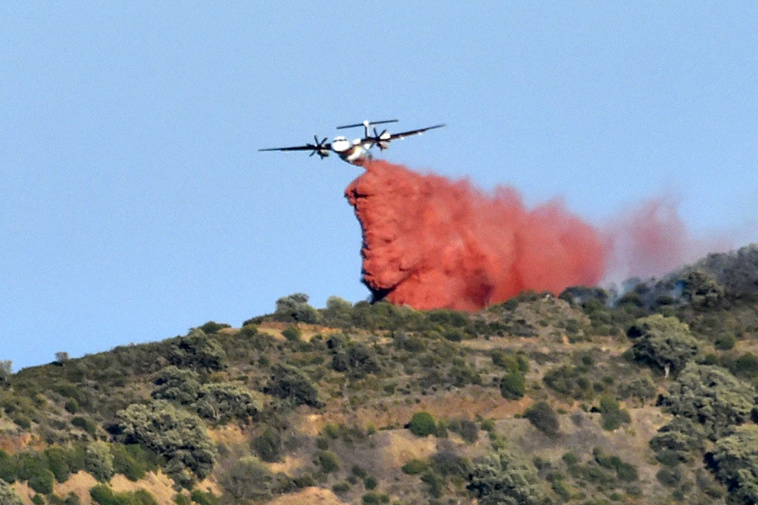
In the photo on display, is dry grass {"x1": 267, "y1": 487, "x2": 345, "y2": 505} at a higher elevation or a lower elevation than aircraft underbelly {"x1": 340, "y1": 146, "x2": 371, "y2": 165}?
lower

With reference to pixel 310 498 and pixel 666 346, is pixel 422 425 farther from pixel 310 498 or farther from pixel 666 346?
pixel 666 346

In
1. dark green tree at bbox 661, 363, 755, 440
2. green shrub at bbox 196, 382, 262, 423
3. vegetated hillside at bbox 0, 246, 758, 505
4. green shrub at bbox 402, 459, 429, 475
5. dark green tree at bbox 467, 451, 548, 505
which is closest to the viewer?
vegetated hillside at bbox 0, 246, 758, 505

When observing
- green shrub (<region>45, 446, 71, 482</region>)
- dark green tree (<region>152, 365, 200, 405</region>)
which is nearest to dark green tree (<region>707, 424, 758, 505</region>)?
dark green tree (<region>152, 365, 200, 405</region>)

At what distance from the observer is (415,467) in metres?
118

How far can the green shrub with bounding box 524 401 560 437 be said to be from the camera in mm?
125125

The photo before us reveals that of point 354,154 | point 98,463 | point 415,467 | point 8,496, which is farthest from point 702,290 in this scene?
point 8,496

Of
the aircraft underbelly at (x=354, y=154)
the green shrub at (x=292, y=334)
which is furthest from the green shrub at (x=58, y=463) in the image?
the green shrub at (x=292, y=334)

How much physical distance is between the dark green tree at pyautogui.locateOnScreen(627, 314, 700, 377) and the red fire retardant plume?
50.6ft

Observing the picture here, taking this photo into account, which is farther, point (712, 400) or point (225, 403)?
point (712, 400)

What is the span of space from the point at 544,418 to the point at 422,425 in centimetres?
915

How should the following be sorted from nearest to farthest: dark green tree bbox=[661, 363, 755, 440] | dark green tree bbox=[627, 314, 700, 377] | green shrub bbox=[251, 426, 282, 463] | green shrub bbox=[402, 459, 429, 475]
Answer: green shrub bbox=[402, 459, 429, 475] → green shrub bbox=[251, 426, 282, 463] → dark green tree bbox=[661, 363, 755, 440] → dark green tree bbox=[627, 314, 700, 377]

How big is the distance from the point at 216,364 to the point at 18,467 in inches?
1188

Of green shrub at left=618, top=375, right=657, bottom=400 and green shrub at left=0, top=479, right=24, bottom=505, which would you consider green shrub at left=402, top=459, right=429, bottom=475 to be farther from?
green shrub at left=0, top=479, right=24, bottom=505

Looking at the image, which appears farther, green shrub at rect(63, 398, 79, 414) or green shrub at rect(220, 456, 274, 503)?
green shrub at rect(63, 398, 79, 414)
